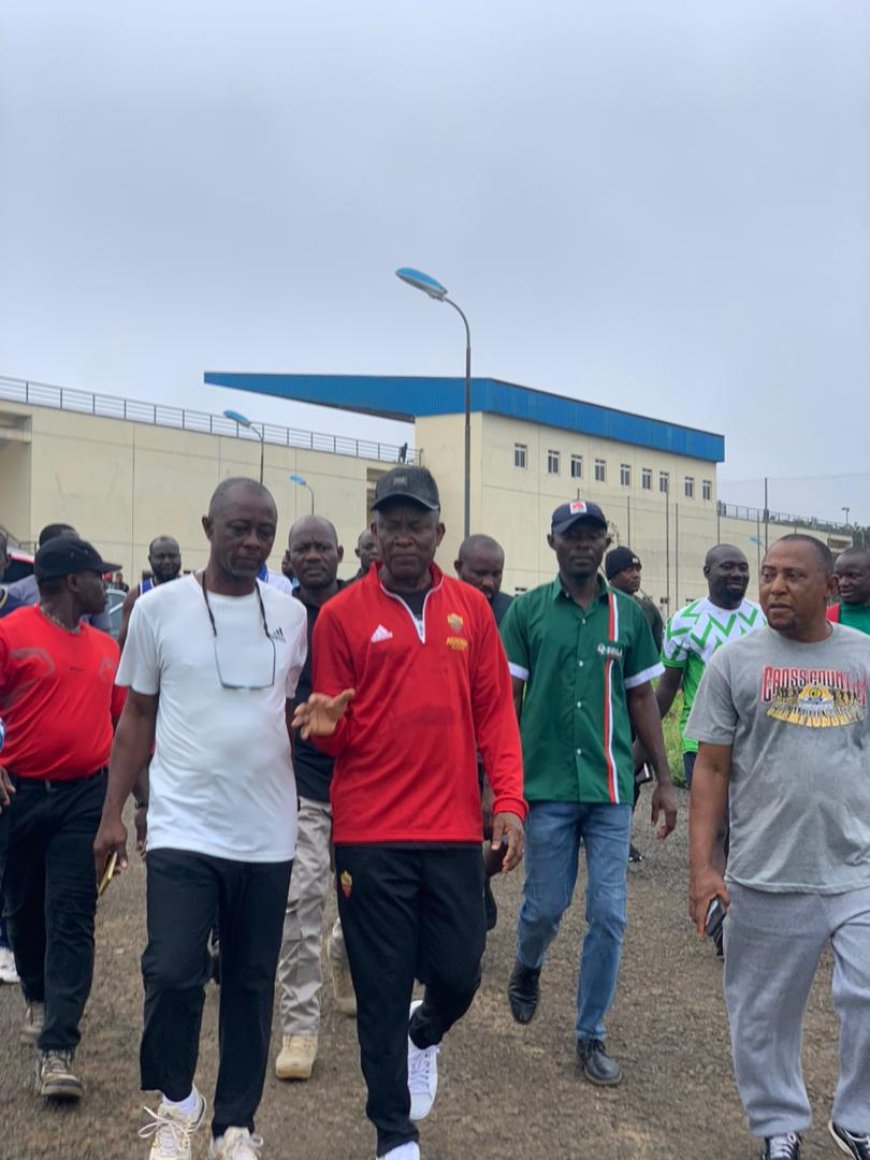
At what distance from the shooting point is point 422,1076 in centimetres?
438

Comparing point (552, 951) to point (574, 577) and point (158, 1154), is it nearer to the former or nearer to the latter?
point (574, 577)

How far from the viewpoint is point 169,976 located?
3.80 metres

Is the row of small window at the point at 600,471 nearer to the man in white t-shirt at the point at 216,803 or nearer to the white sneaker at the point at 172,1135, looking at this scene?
the man in white t-shirt at the point at 216,803

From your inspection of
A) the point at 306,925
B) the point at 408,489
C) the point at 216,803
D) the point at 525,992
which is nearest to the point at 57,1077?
the point at 306,925

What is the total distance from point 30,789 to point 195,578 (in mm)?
1351

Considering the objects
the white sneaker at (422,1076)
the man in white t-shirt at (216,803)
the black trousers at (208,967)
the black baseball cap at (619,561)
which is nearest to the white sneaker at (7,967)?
the man in white t-shirt at (216,803)

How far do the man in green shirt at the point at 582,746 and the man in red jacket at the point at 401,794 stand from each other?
1.02 m

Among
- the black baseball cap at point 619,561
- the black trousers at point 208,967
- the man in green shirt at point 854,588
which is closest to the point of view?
the black trousers at point 208,967

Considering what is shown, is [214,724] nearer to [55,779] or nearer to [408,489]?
[408,489]

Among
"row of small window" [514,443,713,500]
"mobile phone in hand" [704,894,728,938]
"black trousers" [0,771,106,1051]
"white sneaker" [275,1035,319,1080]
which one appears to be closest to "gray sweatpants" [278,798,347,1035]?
"white sneaker" [275,1035,319,1080]

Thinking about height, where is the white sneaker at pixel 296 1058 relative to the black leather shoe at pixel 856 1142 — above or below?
below

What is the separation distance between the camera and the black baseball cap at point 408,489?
4156 mm

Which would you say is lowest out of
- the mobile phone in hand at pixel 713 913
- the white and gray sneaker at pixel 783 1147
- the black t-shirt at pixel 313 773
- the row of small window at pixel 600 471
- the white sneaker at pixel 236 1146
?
the white and gray sneaker at pixel 783 1147

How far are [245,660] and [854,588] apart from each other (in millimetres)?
4237
